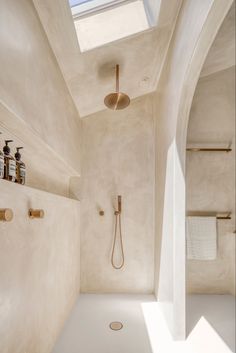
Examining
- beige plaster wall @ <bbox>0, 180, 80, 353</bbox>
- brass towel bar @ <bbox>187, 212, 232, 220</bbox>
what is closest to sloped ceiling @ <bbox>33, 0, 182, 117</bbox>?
beige plaster wall @ <bbox>0, 180, 80, 353</bbox>

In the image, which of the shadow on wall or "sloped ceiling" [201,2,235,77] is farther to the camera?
"sloped ceiling" [201,2,235,77]

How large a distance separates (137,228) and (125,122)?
1.51 m

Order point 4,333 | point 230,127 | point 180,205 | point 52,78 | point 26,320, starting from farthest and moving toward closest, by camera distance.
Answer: point 230,127 → point 180,205 → point 52,78 → point 26,320 → point 4,333

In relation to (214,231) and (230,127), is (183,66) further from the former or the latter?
(214,231)

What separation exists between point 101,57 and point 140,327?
8.57 ft

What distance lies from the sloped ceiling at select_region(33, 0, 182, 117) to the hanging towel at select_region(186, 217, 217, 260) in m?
1.92

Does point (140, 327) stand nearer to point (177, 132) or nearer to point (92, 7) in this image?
point (177, 132)

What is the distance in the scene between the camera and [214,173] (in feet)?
10.9

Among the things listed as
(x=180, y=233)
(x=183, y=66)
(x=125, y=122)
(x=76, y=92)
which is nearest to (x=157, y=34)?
(x=183, y=66)

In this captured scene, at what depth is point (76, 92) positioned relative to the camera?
2604 millimetres

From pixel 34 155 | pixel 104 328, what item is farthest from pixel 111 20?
pixel 104 328

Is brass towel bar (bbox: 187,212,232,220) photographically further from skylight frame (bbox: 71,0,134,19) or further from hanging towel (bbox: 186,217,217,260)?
skylight frame (bbox: 71,0,134,19)

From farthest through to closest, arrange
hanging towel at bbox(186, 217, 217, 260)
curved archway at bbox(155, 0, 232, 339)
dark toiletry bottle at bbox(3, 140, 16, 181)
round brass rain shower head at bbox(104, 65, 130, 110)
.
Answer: hanging towel at bbox(186, 217, 217, 260), round brass rain shower head at bbox(104, 65, 130, 110), curved archway at bbox(155, 0, 232, 339), dark toiletry bottle at bbox(3, 140, 16, 181)

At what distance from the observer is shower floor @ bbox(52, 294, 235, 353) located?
2000 mm
